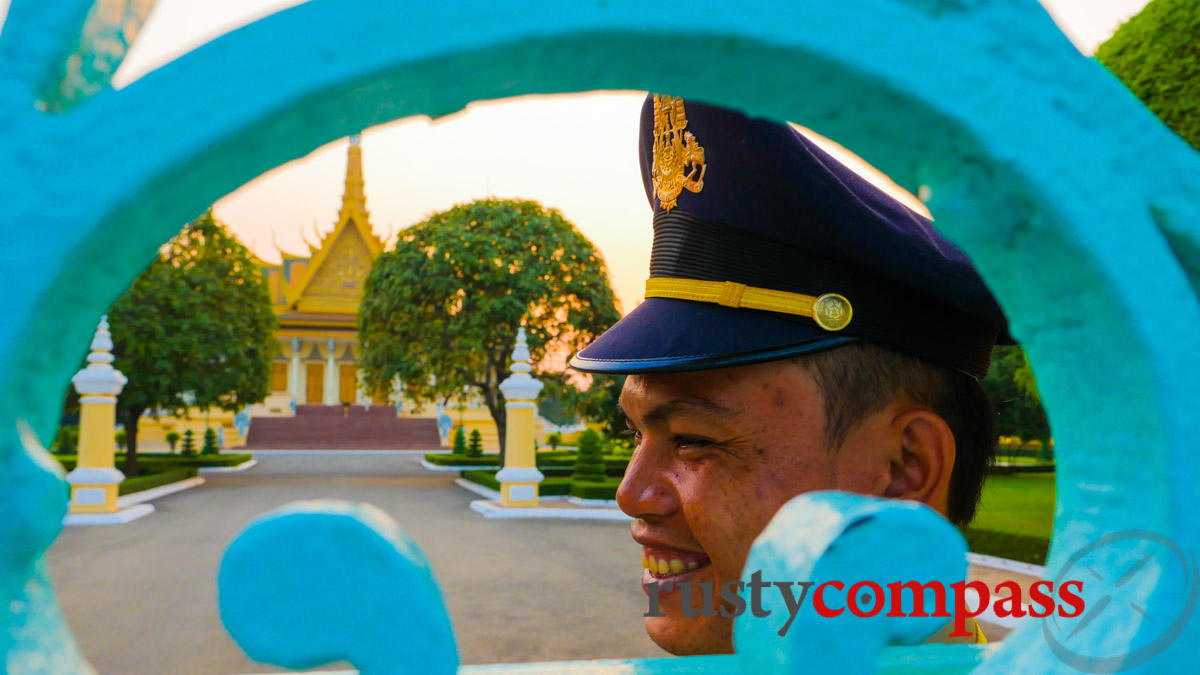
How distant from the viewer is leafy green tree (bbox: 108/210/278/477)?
16297 mm

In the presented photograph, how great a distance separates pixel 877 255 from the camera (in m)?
1.28

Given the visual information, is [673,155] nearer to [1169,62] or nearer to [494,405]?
[1169,62]

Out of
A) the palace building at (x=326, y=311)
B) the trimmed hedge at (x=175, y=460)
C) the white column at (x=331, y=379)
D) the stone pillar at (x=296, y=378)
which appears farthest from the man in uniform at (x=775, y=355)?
the stone pillar at (x=296, y=378)

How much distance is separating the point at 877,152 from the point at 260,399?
67.1 feet

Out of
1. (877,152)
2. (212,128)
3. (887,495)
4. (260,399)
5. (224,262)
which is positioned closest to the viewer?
(212,128)

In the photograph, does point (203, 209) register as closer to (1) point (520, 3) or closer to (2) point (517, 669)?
(1) point (520, 3)

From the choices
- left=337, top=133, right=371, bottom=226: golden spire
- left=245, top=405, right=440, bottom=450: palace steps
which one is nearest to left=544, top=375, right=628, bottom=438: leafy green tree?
left=245, top=405, right=440, bottom=450: palace steps

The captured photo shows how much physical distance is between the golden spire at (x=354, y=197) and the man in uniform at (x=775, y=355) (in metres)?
36.7

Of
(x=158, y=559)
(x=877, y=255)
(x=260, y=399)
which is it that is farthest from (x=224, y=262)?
(x=877, y=255)

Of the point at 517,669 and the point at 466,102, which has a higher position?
the point at 466,102

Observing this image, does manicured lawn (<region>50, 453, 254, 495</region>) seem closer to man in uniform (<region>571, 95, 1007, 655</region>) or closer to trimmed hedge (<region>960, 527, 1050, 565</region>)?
trimmed hedge (<region>960, 527, 1050, 565</region>)

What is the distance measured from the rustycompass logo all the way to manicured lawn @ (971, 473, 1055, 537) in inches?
318

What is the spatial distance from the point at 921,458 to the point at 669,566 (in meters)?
0.41

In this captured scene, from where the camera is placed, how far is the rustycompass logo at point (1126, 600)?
52cm
